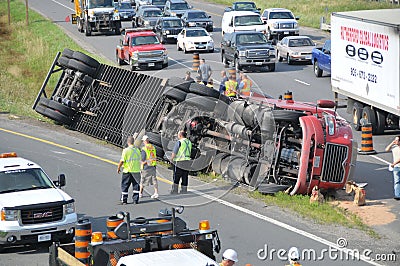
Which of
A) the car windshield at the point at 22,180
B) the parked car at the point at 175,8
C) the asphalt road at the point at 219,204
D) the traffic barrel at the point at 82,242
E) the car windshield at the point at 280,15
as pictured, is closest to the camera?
the traffic barrel at the point at 82,242

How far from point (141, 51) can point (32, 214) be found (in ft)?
89.2

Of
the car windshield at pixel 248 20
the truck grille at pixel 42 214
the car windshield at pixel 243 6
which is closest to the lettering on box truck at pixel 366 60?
the truck grille at pixel 42 214

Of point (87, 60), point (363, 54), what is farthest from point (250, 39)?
point (87, 60)

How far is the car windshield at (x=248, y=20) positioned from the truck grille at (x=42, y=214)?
35.2 meters

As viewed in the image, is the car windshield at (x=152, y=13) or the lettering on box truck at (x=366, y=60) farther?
the car windshield at (x=152, y=13)

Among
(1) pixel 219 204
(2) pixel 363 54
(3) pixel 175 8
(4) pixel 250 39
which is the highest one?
(2) pixel 363 54

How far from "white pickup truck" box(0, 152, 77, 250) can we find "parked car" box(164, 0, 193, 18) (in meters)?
45.6

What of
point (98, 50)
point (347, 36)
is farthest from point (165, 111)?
point (98, 50)

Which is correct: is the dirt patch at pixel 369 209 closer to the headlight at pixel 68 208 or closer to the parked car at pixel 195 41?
the headlight at pixel 68 208

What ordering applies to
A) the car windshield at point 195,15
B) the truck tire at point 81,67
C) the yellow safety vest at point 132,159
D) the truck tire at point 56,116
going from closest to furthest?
1. the yellow safety vest at point 132,159
2. the truck tire at point 81,67
3. the truck tire at point 56,116
4. the car windshield at point 195,15

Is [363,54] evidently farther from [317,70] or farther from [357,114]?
[317,70]

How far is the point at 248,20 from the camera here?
52.0 meters

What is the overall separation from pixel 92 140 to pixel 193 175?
6588 mm

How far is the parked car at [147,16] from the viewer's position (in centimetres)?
5892
